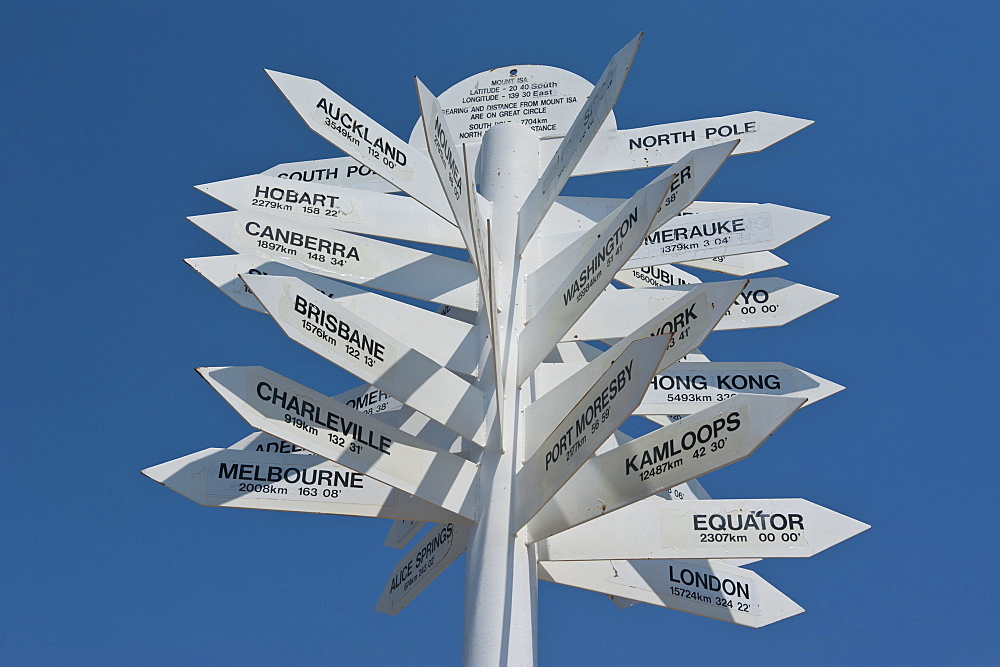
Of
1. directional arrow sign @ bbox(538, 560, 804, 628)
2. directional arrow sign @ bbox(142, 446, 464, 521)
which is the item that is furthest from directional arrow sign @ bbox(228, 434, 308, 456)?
directional arrow sign @ bbox(538, 560, 804, 628)

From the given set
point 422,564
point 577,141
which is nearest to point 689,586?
point 422,564

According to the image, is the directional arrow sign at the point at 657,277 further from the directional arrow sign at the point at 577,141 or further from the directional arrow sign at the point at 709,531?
the directional arrow sign at the point at 709,531

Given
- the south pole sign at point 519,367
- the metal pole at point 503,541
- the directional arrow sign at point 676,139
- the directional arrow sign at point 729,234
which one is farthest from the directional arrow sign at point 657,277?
the metal pole at point 503,541

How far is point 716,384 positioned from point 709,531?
153 centimetres

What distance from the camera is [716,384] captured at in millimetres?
7996

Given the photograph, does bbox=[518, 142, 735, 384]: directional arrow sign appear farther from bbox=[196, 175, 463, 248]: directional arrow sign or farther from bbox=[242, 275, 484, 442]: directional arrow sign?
bbox=[196, 175, 463, 248]: directional arrow sign

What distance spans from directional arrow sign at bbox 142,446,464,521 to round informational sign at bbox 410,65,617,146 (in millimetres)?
3298

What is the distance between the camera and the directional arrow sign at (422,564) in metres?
7.48

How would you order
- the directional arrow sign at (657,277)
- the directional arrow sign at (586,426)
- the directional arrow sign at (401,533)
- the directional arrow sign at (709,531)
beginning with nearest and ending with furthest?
the directional arrow sign at (586,426)
the directional arrow sign at (709,531)
the directional arrow sign at (401,533)
the directional arrow sign at (657,277)

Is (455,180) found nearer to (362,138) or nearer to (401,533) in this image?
(362,138)

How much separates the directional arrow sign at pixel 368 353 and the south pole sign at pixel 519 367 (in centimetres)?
1

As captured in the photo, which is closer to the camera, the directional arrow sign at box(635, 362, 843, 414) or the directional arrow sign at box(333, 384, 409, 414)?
the directional arrow sign at box(635, 362, 843, 414)

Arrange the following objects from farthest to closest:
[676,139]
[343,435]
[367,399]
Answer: [367,399] → [676,139] → [343,435]

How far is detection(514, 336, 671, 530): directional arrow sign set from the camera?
5.41 metres
